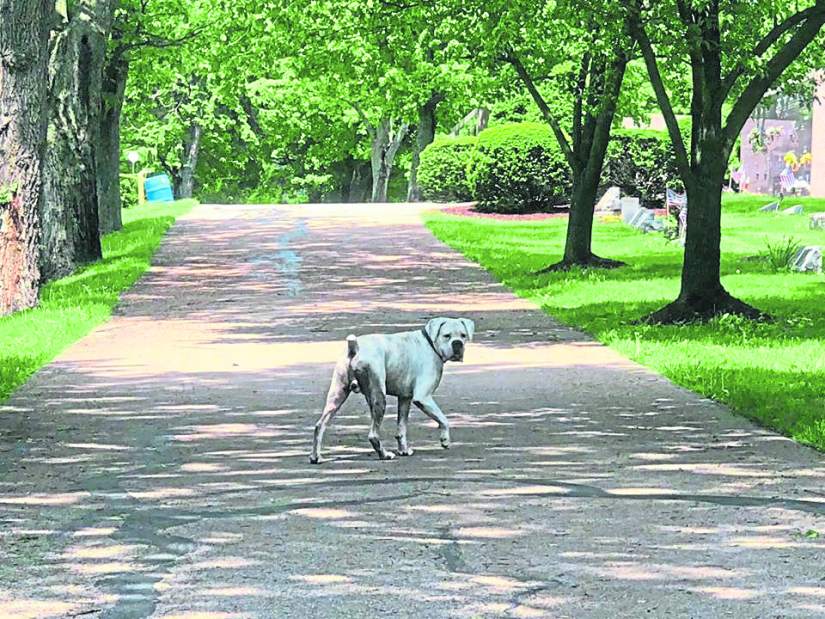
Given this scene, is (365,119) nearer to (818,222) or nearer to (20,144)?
(818,222)

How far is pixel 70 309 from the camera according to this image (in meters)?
18.2

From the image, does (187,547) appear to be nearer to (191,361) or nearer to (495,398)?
(495,398)

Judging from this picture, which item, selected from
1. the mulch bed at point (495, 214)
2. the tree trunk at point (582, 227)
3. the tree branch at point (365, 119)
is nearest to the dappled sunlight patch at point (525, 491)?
the tree trunk at point (582, 227)

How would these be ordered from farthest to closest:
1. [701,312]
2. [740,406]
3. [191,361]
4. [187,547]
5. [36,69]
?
1. [36,69]
2. [701,312]
3. [191,361]
4. [740,406]
5. [187,547]

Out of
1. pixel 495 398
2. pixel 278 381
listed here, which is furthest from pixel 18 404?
pixel 495 398

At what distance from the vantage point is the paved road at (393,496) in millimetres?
6270

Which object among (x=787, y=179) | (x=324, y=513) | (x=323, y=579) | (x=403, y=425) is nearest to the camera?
(x=323, y=579)

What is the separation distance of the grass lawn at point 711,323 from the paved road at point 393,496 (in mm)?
430

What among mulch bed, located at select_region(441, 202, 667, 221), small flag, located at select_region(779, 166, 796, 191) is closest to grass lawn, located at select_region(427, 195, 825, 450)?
mulch bed, located at select_region(441, 202, 667, 221)

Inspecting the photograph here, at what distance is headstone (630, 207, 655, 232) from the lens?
31.4 metres

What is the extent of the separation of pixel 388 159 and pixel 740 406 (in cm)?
4785

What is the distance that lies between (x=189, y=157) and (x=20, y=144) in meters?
44.7

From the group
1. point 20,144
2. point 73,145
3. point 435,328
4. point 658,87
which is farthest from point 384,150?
point 435,328

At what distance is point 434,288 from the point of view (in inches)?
836
